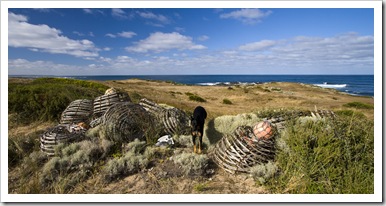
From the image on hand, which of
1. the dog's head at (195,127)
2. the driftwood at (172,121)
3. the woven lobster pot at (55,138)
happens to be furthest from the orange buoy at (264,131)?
the woven lobster pot at (55,138)

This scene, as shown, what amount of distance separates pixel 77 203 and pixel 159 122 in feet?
7.46

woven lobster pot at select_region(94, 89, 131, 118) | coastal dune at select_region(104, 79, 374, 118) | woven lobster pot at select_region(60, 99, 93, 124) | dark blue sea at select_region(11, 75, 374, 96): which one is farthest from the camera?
dark blue sea at select_region(11, 75, 374, 96)

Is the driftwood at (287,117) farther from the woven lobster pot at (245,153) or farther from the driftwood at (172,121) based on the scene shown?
the driftwood at (172,121)

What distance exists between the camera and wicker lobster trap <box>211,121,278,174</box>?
140 inches

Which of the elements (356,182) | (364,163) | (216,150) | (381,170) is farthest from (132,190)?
(381,170)

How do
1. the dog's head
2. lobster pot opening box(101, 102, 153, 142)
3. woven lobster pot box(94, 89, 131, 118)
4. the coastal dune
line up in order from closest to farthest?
1. the dog's head
2. lobster pot opening box(101, 102, 153, 142)
3. woven lobster pot box(94, 89, 131, 118)
4. the coastal dune

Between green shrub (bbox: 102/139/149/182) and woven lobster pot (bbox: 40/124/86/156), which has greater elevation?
woven lobster pot (bbox: 40/124/86/156)

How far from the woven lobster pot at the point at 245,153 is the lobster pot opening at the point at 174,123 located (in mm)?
1423

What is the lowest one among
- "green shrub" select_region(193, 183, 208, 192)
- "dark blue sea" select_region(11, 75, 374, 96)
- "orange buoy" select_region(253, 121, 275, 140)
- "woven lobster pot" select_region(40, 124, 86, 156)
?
"green shrub" select_region(193, 183, 208, 192)

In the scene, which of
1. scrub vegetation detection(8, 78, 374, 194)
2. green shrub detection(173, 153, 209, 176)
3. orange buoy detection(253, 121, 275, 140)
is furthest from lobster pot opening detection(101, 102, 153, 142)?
orange buoy detection(253, 121, 275, 140)

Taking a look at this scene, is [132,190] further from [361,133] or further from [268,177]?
[361,133]

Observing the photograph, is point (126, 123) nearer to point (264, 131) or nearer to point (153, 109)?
point (153, 109)

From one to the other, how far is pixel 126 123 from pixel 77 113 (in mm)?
1843

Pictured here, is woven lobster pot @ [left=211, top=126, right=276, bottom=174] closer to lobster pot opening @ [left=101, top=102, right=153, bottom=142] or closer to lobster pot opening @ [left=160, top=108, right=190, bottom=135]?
lobster pot opening @ [left=160, top=108, right=190, bottom=135]
